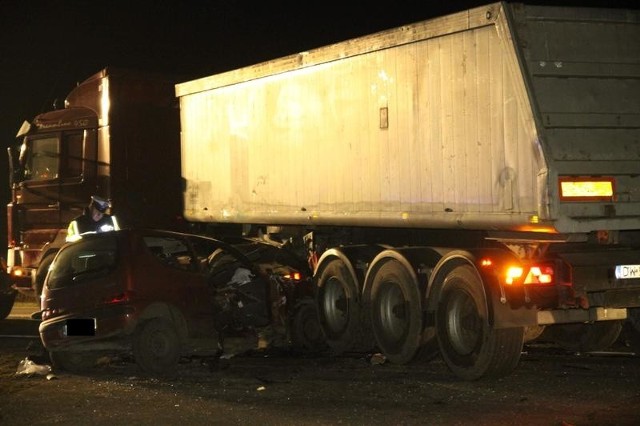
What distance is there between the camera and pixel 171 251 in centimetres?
1043

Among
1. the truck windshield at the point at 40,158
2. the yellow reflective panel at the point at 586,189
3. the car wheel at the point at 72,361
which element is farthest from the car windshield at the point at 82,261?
the truck windshield at the point at 40,158

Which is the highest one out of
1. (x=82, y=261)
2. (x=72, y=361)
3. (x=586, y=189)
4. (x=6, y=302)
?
(x=586, y=189)

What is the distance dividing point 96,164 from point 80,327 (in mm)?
5100

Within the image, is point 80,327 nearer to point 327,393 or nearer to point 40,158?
point 327,393

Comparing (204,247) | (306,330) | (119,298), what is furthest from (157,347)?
(306,330)

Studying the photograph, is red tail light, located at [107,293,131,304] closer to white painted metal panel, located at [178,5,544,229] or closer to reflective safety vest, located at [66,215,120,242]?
reflective safety vest, located at [66,215,120,242]

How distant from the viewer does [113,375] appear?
978 centimetres

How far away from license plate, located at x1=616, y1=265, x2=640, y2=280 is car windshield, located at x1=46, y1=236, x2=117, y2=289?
15.9 feet

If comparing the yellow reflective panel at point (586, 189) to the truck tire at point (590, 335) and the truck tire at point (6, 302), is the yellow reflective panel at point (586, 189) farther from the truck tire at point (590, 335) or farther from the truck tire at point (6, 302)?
the truck tire at point (6, 302)

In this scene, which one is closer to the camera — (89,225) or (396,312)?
(396,312)

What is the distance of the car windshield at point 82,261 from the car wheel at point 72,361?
724 millimetres

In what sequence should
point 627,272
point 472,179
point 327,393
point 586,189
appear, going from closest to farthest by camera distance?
point 586,189 → point 327,393 → point 627,272 → point 472,179

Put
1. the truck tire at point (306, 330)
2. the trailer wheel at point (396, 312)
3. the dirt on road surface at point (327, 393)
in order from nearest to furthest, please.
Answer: the dirt on road surface at point (327, 393), the trailer wheel at point (396, 312), the truck tire at point (306, 330)

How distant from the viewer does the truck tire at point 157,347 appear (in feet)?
31.7
